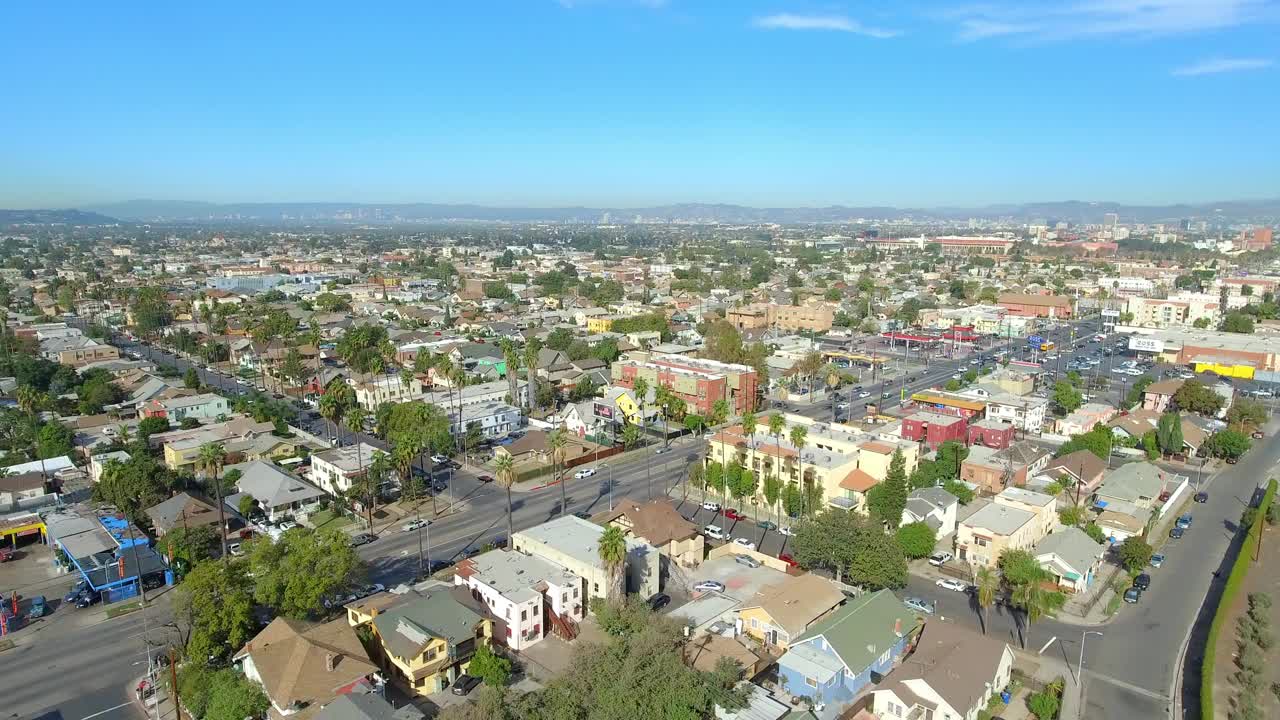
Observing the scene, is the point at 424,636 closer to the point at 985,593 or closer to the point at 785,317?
the point at 985,593

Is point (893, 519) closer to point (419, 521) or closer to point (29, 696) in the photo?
point (419, 521)

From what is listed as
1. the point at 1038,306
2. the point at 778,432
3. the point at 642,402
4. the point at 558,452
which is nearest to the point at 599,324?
the point at 642,402

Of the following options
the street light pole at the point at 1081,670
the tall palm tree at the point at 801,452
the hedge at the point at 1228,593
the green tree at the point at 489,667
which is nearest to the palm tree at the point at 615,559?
the green tree at the point at 489,667

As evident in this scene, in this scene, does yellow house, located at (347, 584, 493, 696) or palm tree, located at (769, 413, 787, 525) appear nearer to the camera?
yellow house, located at (347, 584, 493, 696)

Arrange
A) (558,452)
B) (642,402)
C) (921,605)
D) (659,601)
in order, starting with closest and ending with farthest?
(921,605) < (659,601) < (558,452) < (642,402)

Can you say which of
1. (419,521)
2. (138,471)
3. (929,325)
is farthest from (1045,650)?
(929,325)

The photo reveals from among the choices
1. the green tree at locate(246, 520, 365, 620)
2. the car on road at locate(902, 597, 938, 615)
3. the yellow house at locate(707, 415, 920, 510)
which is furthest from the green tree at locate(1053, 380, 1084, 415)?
the green tree at locate(246, 520, 365, 620)

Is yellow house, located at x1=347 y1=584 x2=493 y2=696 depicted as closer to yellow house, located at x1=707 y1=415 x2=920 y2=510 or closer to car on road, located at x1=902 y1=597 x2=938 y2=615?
car on road, located at x1=902 y1=597 x2=938 y2=615
